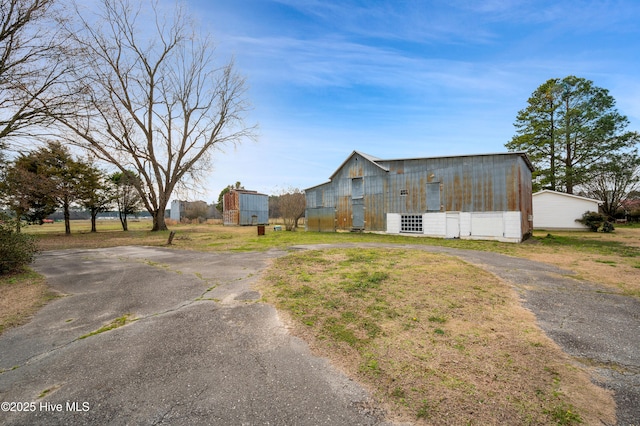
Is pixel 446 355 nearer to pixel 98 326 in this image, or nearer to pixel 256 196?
pixel 98 326

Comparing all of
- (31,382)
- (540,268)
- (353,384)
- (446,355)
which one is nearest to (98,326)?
(31,382)

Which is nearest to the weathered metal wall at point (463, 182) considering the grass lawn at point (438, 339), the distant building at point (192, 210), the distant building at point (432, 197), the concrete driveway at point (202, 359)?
the distant building at point (432, 197)

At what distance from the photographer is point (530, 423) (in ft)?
7.70

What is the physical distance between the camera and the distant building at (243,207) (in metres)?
41.6

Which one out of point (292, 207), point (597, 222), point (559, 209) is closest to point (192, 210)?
point (292, 207)

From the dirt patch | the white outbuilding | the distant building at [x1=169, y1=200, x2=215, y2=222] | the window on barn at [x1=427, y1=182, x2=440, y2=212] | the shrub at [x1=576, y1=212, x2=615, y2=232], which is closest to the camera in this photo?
the dirt patch

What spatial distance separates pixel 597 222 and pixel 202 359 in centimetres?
3533

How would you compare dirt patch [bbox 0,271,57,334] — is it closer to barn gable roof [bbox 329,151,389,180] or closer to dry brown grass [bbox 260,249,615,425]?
dry brown grass [bbox 260,249,615,425]

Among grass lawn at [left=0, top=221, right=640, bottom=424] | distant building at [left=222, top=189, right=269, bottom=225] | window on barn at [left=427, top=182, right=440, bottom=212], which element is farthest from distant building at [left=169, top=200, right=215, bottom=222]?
grass lawn at [left=0, top=221, right=640, bottom=424]

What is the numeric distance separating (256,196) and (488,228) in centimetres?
3516

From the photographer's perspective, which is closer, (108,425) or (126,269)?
(108,425)

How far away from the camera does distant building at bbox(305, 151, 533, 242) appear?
17719 millimetres

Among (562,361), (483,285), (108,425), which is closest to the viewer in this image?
(108,425)

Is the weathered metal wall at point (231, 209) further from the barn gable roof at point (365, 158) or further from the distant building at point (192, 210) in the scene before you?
the barn gable roof at point (365, 158)
